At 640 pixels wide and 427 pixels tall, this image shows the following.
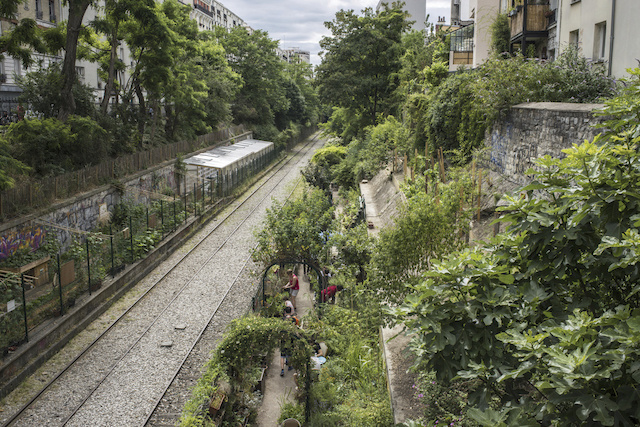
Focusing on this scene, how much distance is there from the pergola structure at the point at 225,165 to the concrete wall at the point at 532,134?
2048 centimetres

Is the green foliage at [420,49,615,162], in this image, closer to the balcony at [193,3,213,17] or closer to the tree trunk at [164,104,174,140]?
the tree trunk at [164,104,174,140]

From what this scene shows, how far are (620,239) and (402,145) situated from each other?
2130 centimetres

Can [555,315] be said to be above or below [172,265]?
above

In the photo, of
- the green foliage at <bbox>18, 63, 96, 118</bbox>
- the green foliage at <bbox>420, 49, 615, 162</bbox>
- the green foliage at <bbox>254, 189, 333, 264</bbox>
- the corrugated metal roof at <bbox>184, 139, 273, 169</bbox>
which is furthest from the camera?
the corrugated metal roof at <bbox>184, 139, 273, 169</bbox>

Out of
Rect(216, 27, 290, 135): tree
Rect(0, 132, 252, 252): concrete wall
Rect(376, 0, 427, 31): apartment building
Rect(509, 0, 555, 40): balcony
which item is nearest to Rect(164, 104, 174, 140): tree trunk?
Rect(0, 132, 252, 252): concrete wall

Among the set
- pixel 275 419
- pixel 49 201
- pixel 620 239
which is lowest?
pixel 275 419

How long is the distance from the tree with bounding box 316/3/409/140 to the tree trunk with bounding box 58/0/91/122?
66.0 feet

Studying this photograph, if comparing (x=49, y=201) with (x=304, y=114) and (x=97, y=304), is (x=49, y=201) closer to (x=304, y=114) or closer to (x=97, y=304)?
(x=97, y=304)

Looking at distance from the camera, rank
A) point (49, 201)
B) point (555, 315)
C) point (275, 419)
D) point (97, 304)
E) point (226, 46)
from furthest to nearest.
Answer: point (226, 46), point (49, 201), point (97, 304), point (275, 419), point (555, 315)

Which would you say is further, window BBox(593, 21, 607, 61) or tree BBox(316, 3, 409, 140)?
tree BBox(316, 3, 409, 140)

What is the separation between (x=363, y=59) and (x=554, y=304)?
38.5m

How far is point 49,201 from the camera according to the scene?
64.1 feet

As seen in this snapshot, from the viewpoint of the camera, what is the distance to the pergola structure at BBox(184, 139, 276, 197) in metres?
33.6

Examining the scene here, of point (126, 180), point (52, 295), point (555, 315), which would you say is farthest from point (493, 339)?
point (126, 180)
